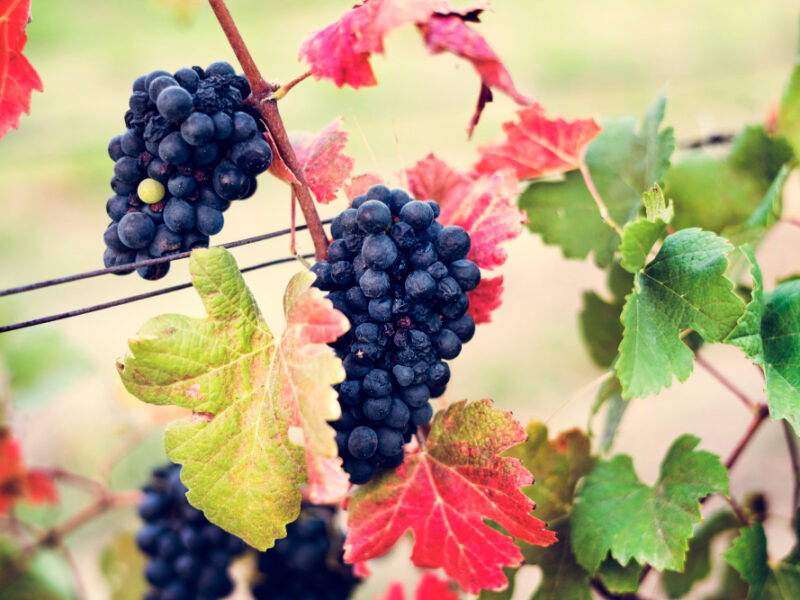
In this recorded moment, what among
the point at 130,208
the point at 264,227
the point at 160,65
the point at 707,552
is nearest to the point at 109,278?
the point at 264,227

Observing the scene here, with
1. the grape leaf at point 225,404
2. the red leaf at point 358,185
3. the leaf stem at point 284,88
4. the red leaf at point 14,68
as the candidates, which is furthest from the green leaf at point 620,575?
the red leaf at point 14,68

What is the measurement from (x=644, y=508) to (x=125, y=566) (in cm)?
86

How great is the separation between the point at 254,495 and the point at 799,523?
0.55 metres

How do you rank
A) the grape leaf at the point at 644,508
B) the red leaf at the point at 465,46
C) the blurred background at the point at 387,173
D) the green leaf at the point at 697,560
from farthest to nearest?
the blurred background at the point at 387,173 → the green leaf at the point at 697,560 → the grape leaf at the point at 644,508 → the red leaf at the point at 465,46

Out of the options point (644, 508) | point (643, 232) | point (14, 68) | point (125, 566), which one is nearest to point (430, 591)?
point (644, 508)

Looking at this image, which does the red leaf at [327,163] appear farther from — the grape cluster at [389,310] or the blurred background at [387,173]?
the blurred background at [387,173]

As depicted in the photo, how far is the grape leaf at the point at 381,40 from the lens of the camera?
0.49 m

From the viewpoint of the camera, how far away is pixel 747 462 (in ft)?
5.56

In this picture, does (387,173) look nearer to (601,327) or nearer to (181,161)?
(601,327)

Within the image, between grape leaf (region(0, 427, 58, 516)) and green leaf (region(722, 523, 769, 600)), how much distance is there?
1029 millimetres

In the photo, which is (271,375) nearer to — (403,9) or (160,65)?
(403,9)

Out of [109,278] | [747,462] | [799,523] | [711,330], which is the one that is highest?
[711,330]

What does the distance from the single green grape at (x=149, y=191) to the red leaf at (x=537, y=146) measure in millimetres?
373

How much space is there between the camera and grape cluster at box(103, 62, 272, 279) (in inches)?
21.8
